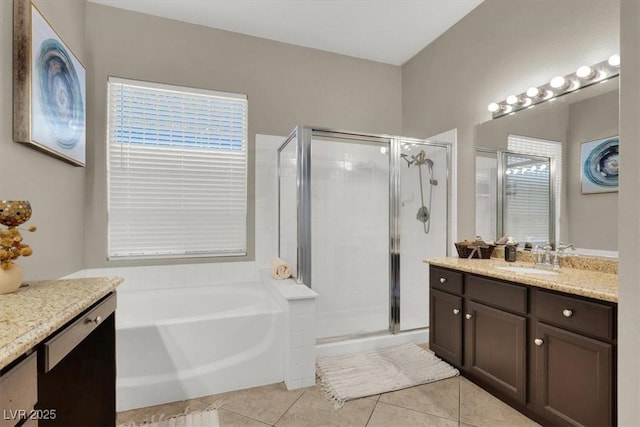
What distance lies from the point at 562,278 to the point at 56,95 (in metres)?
3.22

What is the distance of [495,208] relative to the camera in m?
2.52

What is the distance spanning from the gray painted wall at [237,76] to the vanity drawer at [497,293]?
2011 millimetres

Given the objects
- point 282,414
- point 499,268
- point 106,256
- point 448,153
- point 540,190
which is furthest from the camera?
point 448,153

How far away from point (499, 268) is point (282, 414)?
161 centimetres

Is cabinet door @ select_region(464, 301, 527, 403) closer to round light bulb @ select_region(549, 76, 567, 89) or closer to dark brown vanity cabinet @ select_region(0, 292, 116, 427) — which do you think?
round light bulb @ select_region(549, 76, 567, 89)

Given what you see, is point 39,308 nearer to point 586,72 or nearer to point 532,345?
point 532,345

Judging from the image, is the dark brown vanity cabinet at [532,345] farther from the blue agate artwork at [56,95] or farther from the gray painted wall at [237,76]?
the blue agate artwork at [56,95]

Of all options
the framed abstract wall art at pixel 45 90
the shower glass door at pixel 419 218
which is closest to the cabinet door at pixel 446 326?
the shower glass door at pixel 419 218

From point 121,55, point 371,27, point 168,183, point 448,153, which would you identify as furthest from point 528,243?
point 121,55

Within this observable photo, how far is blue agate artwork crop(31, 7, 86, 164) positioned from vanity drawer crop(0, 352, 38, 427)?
1.53 metres

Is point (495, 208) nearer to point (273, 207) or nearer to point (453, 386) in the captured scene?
point (453, 386)

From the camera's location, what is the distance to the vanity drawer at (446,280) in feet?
7.07

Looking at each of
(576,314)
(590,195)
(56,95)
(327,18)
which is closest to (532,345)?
(576,314)

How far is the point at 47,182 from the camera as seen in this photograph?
2049 millimetres
